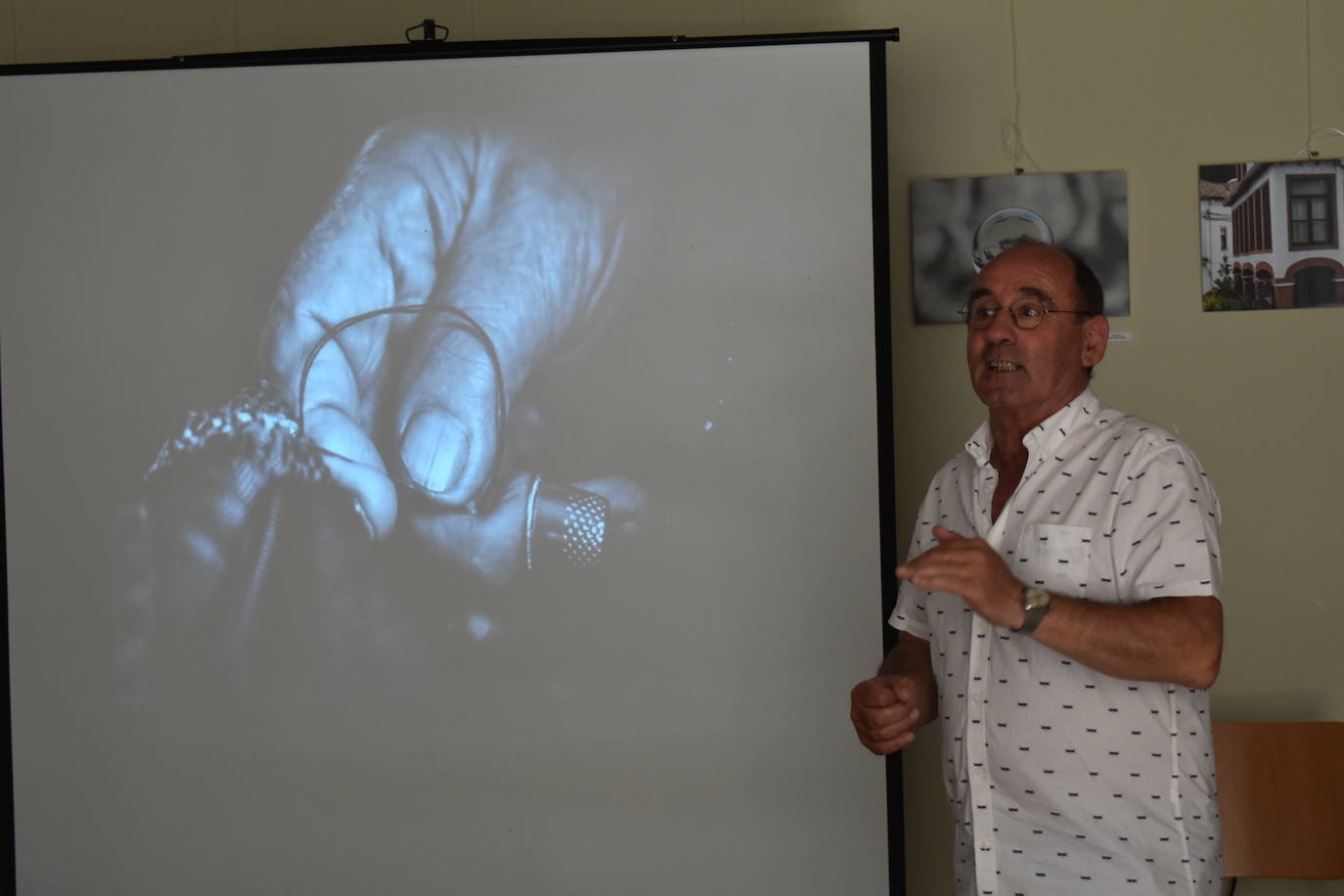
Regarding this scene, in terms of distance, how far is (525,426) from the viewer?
8.07 feet

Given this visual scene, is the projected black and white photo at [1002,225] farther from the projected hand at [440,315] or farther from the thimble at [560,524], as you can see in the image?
the thimble at [560,524]

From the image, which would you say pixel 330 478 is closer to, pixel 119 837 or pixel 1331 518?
pixel 119 837

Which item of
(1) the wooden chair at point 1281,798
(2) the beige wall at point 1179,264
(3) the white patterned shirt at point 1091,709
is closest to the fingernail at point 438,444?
(2) the beige wall at point 1179,264

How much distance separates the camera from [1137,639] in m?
1.42

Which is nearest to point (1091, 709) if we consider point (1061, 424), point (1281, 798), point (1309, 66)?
point (1061, 424)

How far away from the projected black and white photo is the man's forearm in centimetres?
131

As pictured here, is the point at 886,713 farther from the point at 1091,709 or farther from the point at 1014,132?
the point at 1014,132

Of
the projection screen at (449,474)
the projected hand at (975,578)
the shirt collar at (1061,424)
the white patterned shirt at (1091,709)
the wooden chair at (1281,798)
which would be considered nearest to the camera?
the projected hand at (975,578)

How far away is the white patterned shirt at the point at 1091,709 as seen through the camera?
4.98 ft

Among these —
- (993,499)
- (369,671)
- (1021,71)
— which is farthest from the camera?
(1021,71)

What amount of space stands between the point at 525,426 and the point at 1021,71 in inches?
55.8

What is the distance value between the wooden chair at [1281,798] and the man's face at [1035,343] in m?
1.08

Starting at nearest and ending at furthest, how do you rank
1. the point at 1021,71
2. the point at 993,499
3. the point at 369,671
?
1. the point at 993,499
2. the point at 369,671
3. the point at 1021,71

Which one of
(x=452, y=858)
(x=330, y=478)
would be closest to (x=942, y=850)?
(x=452, y=858)
